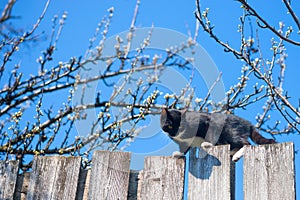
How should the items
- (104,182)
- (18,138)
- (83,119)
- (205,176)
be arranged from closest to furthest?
(205,176), (104,182), (18,138), (83,119)

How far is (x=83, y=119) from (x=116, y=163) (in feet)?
9.48

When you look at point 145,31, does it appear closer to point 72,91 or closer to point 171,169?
point 72,91

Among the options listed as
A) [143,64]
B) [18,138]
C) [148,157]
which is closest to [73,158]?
[148,157]

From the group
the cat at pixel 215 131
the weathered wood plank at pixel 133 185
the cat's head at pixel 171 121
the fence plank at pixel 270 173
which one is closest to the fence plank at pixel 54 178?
the weathered wood plank at pixel 133 185

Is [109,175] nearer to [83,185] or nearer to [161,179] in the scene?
[83,185]

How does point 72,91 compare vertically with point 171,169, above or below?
above

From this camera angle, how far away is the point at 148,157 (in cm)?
224

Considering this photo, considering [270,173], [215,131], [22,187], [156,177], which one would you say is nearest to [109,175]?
[156,177]

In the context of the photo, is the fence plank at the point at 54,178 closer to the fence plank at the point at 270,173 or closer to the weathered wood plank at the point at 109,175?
the weathered wood plank at the point at 109,175

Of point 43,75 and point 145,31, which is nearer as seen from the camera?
point 145,31

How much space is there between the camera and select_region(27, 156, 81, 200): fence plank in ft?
7.50

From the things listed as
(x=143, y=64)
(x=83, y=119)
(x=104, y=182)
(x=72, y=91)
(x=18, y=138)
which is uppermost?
(x=143, y=64)

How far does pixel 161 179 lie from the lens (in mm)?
2180

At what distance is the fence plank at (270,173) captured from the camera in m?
1.93
